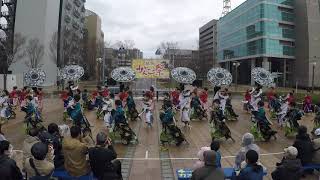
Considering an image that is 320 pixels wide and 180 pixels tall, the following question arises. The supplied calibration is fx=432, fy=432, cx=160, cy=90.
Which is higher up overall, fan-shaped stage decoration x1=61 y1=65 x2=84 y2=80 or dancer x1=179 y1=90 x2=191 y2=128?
fan-shaped stage decoration x1=61 y1=65 x2=84 y2=80

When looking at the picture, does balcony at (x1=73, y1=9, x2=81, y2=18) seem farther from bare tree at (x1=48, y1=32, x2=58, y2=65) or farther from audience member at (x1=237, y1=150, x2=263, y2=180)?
audience member at (x1=237, y1=150, x2=263, y2=180)

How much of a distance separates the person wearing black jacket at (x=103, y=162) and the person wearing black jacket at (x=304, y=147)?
4705mm

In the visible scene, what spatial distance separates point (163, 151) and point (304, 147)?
5559 mm

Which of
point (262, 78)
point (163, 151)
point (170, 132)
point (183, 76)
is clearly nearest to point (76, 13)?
point (183, 76)

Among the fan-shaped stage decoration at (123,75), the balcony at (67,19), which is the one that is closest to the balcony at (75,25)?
the balcony at (67,19)

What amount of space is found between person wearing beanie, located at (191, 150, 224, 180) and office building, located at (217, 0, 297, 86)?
66.4 meters

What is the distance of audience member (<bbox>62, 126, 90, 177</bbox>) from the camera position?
7.86m

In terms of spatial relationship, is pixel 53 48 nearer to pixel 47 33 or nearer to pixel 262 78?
pixel 47 33

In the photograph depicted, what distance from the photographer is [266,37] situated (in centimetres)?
7038

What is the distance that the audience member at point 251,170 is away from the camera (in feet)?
22.1

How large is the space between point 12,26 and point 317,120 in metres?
57.0

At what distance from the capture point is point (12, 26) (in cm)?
6606

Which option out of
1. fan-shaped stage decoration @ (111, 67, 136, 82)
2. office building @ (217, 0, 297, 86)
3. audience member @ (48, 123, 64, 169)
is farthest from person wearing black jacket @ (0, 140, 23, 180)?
office building @ (217, 0, 297, 86)

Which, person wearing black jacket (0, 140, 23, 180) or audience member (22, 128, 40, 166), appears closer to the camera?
person wearing black jacket (0, 140, 23, 180)
